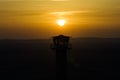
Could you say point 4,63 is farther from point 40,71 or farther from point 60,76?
point 60,76

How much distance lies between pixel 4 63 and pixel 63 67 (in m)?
64.4

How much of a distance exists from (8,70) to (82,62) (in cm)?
2008

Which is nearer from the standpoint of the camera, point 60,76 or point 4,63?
point 60,76

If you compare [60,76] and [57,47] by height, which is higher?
[57,47]

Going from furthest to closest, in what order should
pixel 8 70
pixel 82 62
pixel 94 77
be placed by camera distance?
pixel 82 62 → pixel 8 70 → pixel 94 77

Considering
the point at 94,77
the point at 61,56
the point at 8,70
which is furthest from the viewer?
the point at 8,70

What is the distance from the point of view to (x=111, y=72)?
268ft

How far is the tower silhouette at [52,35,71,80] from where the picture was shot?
124 ft

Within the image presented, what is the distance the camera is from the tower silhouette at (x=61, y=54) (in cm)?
3784

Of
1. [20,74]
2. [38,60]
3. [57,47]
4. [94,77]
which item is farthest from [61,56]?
[38,60]

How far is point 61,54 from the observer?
37781mm

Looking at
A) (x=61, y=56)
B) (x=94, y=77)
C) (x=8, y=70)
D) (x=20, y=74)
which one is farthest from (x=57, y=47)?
(x=8, y=70)

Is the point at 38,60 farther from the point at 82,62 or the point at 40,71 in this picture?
the point at 40,71

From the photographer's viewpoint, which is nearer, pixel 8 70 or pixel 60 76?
pixel 60 76
